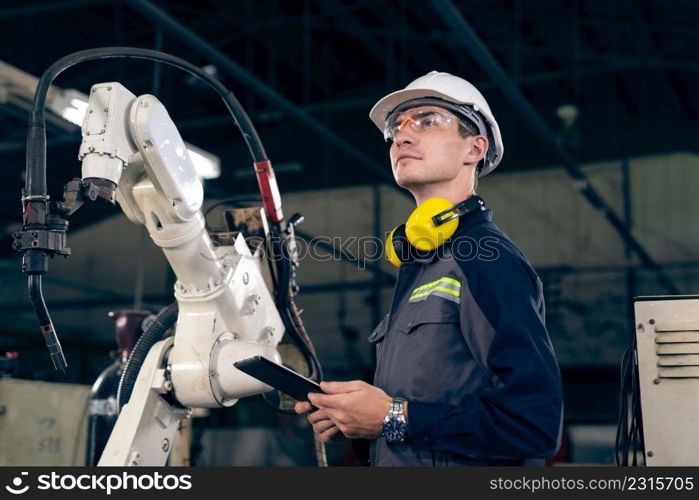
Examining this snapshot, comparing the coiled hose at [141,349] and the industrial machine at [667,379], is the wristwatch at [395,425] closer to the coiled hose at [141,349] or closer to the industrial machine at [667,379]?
the industrial machine at [667,379]

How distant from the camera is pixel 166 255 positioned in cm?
190

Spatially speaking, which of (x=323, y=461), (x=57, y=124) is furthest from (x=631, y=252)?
(x=323, y=461)

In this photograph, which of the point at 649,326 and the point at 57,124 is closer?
the point at 649,326

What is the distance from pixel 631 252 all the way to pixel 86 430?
21.3 feet

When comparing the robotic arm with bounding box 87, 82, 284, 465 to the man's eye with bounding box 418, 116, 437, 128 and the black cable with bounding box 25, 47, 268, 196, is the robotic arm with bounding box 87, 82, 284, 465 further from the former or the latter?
the man's eye with bounding box 418, 116, 437, 128

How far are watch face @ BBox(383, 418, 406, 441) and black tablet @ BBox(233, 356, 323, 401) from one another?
0.15m

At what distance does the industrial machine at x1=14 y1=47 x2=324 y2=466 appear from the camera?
61.1 inches

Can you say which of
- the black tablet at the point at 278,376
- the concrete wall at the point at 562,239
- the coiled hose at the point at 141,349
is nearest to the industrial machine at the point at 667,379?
the black tablet at the point at 278,376

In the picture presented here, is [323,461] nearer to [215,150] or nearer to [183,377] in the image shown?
[183,377]

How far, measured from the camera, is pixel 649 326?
68.2 inches

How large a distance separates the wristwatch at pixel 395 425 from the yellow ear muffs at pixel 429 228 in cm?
37

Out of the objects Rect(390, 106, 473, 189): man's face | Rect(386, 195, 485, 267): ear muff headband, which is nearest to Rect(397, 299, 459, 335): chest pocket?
Rect(386, 195, 485, 267): ear muff headband

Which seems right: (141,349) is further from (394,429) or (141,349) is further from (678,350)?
(678,350)

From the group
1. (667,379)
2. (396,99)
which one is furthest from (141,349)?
(667,379)
